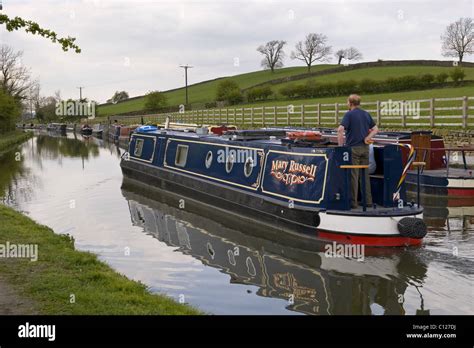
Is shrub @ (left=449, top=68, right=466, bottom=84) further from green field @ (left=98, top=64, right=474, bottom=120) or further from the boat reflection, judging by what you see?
the boat reflection

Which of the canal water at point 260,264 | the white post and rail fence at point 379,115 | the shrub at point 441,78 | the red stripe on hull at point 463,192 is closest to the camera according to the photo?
the canal water at point 260,264

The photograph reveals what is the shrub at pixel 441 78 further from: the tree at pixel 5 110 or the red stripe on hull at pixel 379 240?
the red stripe on hull at pixel 379 240

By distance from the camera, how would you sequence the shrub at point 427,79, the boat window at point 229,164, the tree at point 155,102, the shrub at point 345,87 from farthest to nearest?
1. the tree at point 155,102
2. the shrub at point 345,87
3. the shrub at point 427,79
4. the boat window at point 229,164

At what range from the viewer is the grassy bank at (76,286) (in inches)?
221

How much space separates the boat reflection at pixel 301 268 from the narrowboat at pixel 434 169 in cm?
404

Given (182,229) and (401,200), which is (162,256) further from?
(401,200)

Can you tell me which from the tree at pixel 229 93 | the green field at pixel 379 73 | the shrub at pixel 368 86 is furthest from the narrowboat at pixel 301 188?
the tree at pixel 229 93

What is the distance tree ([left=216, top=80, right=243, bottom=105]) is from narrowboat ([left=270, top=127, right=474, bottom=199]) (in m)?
45.7

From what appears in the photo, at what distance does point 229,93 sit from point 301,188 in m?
54.2

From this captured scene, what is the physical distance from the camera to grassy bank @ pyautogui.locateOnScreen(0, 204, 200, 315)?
561 cm

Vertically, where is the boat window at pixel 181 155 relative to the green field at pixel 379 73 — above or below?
below

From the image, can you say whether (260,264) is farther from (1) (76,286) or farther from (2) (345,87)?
(2) (345,87)

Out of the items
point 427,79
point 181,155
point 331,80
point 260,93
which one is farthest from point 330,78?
point 181,155
